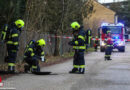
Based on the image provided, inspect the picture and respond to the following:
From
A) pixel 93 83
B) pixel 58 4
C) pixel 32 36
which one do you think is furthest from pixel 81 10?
pixel 93 83

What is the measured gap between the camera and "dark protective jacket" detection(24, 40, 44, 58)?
1065 cm

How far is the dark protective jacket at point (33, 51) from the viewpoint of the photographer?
10648 millimetres

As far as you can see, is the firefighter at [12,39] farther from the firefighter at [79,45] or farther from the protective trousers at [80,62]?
the protective trousers at [80,62]

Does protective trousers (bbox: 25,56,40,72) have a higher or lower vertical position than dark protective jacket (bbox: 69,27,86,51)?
lower

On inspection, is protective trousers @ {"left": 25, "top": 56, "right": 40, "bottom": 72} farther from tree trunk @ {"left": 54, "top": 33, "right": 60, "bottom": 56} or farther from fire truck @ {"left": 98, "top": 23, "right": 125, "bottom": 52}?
fire truck @ {"left": 98, "top": 23, "right": 125, "bottom": 52}

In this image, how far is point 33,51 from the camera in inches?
432

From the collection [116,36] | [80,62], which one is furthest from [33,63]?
[116,36]

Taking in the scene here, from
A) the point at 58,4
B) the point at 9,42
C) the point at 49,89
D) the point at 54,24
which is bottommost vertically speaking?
the point at 49,89

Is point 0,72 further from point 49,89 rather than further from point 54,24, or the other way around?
point 54,24

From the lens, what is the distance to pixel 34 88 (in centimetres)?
765

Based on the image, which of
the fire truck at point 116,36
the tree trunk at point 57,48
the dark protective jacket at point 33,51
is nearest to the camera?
the dark protective jacket at point 33,51

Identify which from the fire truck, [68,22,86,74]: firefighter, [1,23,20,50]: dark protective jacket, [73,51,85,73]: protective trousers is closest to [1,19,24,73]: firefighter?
[1,23,20,50]: dark protective jacket

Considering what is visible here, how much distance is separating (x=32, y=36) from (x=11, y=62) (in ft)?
20.4

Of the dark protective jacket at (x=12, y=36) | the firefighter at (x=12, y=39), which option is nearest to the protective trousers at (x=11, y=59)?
the firefighter at (x=12, y=39)
